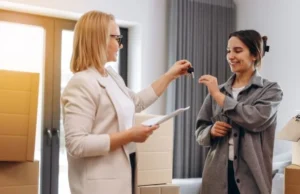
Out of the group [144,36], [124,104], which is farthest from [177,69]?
[144,36]

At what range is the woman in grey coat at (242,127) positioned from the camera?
1.60 m

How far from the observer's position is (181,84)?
3.80 meters

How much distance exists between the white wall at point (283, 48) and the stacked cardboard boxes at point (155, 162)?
174 cm

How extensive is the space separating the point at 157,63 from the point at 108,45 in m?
2.23

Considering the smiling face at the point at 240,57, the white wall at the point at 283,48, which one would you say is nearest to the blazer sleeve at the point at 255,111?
the smiling face at the point at 240,57

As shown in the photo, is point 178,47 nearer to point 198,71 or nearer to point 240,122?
point 198,71

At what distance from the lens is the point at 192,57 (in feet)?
12.7

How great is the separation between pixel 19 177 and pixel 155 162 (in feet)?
2.49

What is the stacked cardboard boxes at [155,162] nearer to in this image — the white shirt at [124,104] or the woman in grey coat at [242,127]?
the woman in grey coat at [242,127]

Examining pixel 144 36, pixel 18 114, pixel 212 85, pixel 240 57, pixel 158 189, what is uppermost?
pixel 144 36

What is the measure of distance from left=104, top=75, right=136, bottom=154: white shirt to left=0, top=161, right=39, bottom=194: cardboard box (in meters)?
0.41

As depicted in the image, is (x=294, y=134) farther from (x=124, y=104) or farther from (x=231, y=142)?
(x=124, y=104)

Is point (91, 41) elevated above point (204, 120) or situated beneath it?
elevated above

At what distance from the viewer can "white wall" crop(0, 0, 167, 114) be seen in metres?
3.57
